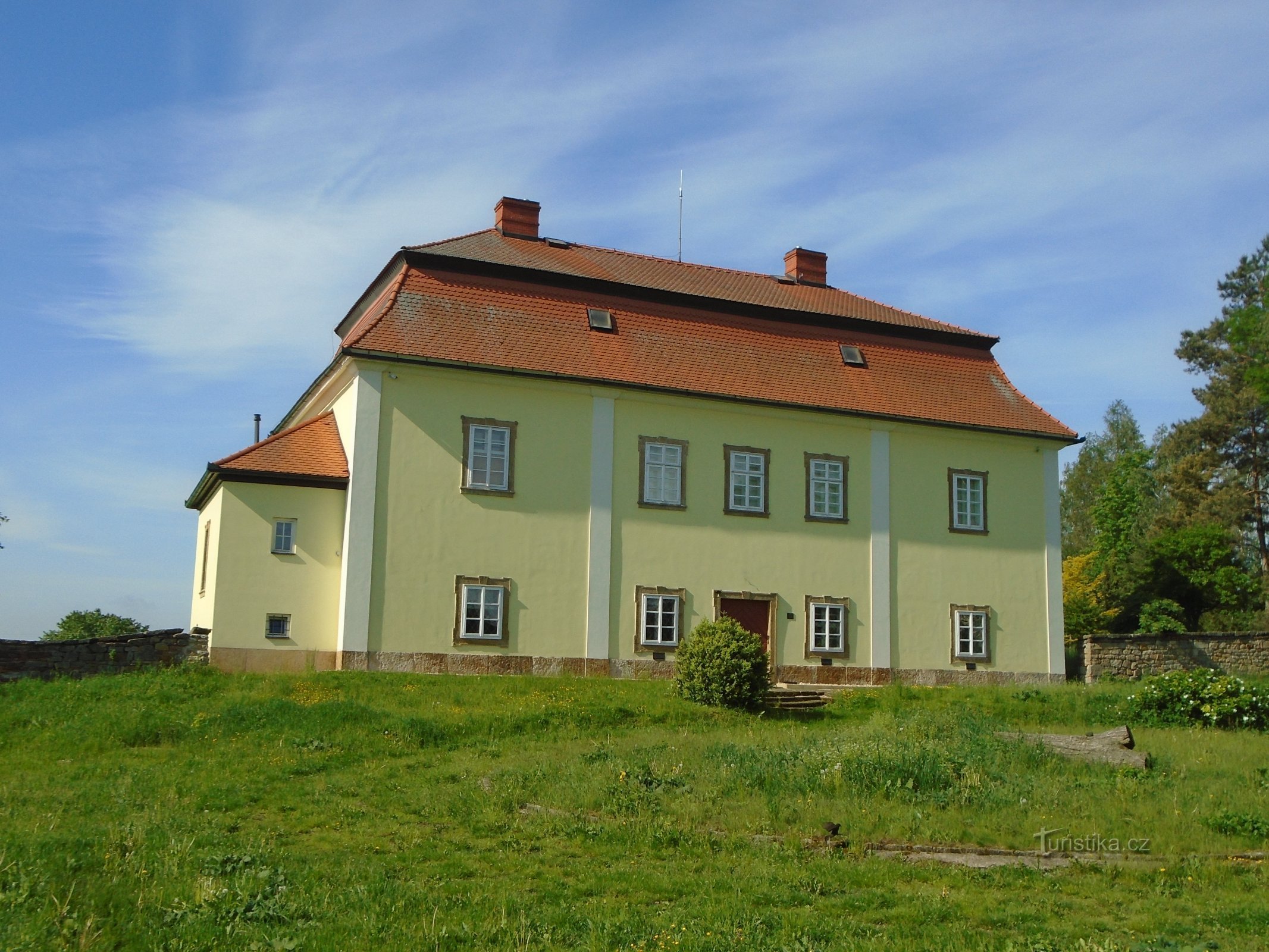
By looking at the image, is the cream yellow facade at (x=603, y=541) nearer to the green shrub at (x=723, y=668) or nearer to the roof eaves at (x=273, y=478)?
the roof eaves at (x=273, y=478)

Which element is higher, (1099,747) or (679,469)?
(679,469)

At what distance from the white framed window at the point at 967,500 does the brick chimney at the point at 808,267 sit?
6.97 metres

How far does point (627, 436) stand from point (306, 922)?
1741 cm

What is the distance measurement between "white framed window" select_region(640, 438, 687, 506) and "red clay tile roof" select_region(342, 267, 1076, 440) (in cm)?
127

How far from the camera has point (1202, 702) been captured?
2022cm

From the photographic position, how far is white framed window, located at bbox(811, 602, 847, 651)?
26.4 metres

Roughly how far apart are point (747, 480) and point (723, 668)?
6773 mm

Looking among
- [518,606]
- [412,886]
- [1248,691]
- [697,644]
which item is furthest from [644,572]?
[412,886]

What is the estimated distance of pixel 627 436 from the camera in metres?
25.5

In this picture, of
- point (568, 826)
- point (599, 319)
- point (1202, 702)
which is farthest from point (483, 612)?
point (1202, 702)

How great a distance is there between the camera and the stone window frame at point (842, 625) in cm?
2628

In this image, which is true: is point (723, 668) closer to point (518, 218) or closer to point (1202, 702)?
point (1202, 702)

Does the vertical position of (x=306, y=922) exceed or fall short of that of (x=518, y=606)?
it falls short

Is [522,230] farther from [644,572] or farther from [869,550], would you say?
[869,550]
